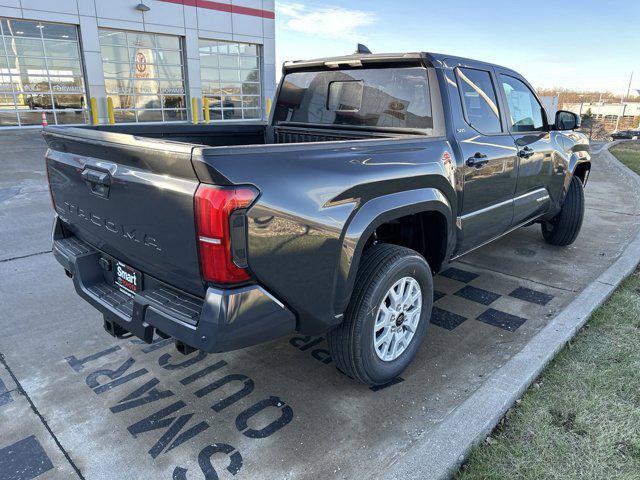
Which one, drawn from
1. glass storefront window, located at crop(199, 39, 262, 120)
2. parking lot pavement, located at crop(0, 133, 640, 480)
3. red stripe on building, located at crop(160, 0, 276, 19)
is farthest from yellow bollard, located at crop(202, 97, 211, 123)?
parking lot pavement, located at crop(0, 133, 640, 480)

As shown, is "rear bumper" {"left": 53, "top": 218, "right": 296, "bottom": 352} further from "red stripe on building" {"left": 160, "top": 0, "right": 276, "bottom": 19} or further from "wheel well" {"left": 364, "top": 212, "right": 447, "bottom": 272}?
"red stripe on building" {"left": 160, "top": 0, "right": 276, "bottom": 19}

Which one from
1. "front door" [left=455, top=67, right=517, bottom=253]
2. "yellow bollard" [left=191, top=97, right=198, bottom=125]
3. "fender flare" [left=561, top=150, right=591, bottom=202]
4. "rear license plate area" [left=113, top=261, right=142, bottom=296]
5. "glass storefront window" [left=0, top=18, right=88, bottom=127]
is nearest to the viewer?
"rear license plate area" [left=113, top=261, right=142, bottom=296]

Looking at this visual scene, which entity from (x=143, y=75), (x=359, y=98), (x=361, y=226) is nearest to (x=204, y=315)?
A: (x=361, y=226)

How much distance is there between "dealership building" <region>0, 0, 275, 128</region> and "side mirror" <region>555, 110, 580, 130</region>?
16.3 meters

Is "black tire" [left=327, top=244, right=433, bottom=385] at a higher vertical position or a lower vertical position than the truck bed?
lower

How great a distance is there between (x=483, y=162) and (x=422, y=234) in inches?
27.6

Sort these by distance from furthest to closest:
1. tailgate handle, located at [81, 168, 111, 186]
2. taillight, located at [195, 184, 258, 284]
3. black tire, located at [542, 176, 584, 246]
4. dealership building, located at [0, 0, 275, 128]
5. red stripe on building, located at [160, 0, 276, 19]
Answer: red stripe on building, located at [160, 0, 276, 19]
dealership building, located at [0, 0, 275, 128]
black tire, located at [542, 176, 584, 246]
tailgate handle, located at [81, 168, 111, 186]
taillight, located at [195, 184, 258, 284]

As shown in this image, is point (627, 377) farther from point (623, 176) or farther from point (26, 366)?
point (623, 176)

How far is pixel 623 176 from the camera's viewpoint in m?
10.4

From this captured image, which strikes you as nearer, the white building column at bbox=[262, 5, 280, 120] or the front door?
the front door

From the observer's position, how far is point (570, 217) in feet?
17.2

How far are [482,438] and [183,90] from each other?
19797mm

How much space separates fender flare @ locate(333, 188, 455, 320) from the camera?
7.75ft

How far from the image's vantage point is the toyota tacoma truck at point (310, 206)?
78.5 inches
